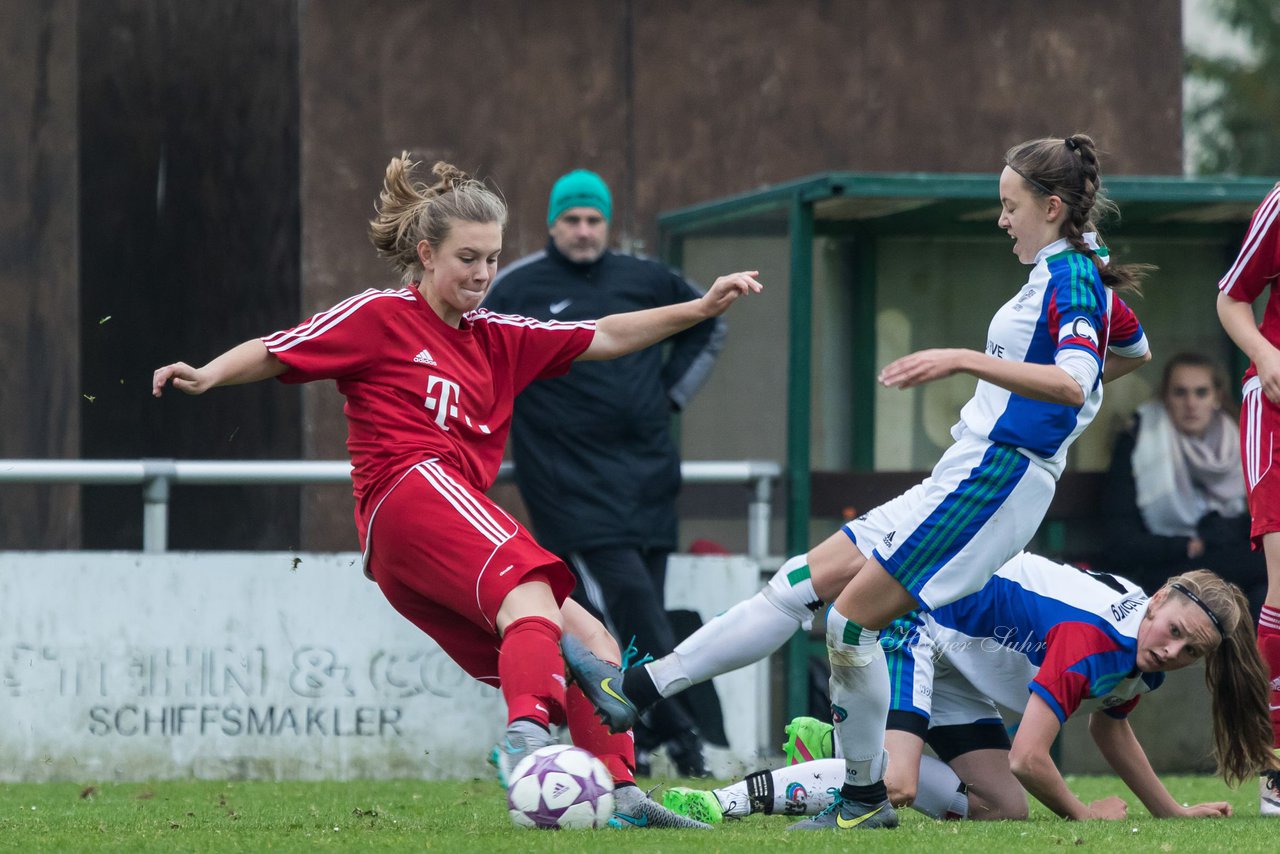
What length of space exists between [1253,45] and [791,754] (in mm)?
31002

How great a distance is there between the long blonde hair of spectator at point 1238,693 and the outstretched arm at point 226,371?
276 centimetres

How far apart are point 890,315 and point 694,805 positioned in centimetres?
460

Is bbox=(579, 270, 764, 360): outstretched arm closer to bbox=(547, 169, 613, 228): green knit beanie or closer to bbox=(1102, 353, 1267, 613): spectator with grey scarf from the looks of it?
bbox=(547, 169, 613, 228): green knit beanie

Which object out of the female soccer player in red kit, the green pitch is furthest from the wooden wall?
the female soccer player in red kit

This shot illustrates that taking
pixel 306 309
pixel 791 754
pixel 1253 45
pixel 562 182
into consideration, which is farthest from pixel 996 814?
pixel 1253 45

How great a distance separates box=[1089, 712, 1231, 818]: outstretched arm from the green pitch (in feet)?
0.30

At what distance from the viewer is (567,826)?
5223mm

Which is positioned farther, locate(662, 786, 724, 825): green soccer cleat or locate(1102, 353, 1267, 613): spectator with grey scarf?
locate(1102, 353, 1267, 613): spectator with grey scarf

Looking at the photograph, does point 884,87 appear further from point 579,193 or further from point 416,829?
point 416,829

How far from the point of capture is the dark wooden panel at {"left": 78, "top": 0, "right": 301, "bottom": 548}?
36.3 feet

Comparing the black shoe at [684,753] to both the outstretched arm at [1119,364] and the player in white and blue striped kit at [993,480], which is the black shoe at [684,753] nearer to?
the player in white and blue striped kit at [993,480]

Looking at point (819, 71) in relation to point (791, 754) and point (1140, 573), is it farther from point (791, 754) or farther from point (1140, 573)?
point (791, 754)

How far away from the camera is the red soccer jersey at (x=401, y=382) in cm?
561

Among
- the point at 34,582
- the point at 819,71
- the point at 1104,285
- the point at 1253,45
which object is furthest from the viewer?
the point at 1253,45
